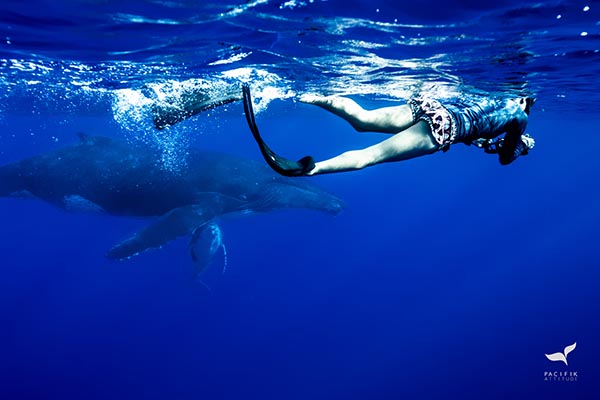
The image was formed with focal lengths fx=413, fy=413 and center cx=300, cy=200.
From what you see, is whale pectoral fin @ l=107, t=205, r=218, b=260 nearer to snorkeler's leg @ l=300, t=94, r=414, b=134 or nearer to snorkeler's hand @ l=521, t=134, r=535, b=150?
snorkeler's leg @ l=300, t=94, r=414, b=134

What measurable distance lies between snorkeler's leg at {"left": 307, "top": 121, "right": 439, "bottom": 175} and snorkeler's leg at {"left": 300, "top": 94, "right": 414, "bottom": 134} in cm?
52

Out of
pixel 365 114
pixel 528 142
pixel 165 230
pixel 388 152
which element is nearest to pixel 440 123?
pixel 388 152

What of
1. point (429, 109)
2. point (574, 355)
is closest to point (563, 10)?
point (429, 109)

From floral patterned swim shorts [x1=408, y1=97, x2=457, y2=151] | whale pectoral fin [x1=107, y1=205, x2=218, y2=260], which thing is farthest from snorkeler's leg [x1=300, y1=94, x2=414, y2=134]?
whale pectoral fin [x1=107, y1=205, x2=218, y2=260]

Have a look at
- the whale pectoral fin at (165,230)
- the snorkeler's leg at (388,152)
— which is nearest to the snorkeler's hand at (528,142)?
the snorkeler's leg at (388,152)

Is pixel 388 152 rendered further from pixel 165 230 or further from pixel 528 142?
pixel 165 230

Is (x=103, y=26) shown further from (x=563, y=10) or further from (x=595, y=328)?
(x=595, y=328)

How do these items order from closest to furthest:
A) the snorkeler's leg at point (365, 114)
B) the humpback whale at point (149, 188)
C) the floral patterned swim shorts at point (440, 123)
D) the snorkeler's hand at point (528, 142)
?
the floral patterned swim shorts at point (440, 123), the snorkeler's leg at point (365, 114), the snorkeler's hand at point (528, 142), the humpback whale at point (149, 188)

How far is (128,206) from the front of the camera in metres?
13.8

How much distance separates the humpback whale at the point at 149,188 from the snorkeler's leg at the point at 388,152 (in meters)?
9.44

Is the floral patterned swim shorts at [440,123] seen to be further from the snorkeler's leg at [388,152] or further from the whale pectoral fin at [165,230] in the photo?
the whale pectoral fin at [165,230]

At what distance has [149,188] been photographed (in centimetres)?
1338

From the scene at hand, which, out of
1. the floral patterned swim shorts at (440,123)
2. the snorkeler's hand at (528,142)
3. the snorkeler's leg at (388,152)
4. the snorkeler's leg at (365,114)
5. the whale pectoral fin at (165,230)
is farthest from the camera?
the whale pectoral fin at (165,230)

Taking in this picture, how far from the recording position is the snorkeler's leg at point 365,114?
17.1 ft
